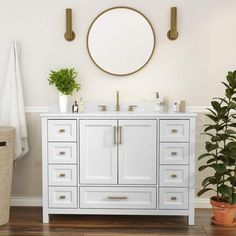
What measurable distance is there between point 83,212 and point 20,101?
117 cm

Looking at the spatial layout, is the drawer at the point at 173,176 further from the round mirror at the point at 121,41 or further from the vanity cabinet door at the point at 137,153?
the round mirror at the point at 121,41

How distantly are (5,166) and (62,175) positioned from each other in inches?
18.4

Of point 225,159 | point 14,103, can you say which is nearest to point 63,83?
point 14,103

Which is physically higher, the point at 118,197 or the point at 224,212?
the point at 118,197

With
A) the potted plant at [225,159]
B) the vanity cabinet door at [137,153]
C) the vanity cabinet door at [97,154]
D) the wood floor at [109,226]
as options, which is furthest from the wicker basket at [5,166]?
the potted plant at [225,159]

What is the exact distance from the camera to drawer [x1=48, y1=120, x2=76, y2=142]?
11.2 feet

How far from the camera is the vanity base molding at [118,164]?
3.38 meters

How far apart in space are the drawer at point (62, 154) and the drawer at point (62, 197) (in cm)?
22

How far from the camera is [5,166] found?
3.40 metres

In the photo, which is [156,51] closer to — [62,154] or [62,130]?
[62,130]

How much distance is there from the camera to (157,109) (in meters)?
3.76

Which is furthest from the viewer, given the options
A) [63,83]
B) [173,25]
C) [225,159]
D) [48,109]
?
[48,109]

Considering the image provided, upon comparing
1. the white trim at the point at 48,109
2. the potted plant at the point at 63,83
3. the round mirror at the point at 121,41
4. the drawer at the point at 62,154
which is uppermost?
the round mirror at the point at 121,41

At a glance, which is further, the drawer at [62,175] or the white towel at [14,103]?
the white towel at [14,103]
